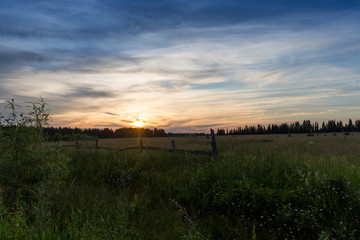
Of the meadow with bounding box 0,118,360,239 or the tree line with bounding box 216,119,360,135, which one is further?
the tree line with bounding box 216,119,360,135

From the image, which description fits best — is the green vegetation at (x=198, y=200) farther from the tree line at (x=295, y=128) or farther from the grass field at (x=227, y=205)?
the tree line at (x=295, y=128)

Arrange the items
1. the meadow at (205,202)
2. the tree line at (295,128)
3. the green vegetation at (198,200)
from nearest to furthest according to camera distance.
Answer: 1. the meadow at (205,202)
2. the green vegetation at (198,200)
3. the tree line at (295,128)

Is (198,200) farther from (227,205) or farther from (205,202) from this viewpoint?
(227,205)

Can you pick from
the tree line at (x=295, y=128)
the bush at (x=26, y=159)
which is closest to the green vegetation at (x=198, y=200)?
the bush at (x=26, y=159)

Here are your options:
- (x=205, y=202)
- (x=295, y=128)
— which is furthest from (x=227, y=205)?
(x=295, y=128)

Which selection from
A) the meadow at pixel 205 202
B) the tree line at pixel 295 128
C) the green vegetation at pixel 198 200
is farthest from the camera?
the tree line at pixel 295 128

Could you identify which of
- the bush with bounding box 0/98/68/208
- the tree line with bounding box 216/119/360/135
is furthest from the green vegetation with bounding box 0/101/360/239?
the tree line with bounding box 216/119/360/135

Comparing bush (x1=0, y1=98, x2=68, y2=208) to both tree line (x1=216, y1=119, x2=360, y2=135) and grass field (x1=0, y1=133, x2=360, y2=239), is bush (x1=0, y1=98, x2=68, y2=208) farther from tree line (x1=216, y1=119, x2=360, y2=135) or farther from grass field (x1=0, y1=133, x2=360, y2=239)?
tree line (x1=216, y1=119, x2=360, y2=135)

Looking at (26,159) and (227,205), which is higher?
(26,159)

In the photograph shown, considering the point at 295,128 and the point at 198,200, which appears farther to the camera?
the point at 295,128

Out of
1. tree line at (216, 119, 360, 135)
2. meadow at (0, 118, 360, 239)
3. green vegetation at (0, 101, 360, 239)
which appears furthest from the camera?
tree line at (216, 119, 360, 135)

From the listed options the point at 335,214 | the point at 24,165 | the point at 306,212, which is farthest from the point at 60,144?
the point at 335,214

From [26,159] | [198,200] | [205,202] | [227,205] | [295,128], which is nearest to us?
[26,159]

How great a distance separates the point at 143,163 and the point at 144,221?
5.77m
